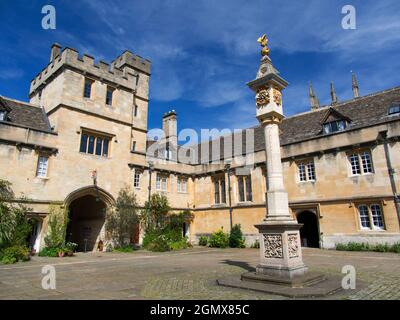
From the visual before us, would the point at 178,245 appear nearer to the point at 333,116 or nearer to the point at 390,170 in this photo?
the point at 333,116

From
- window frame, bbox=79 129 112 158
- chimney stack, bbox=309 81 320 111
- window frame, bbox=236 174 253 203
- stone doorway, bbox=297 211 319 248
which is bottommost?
stone doorway, bbox=297 211 319 248

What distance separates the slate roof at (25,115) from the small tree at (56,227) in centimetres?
505

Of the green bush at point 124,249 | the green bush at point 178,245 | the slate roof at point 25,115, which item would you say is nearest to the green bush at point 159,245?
the green bush at point 178,245

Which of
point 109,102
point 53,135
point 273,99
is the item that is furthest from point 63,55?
point 273,99

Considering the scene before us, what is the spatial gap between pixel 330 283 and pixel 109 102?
19359mm

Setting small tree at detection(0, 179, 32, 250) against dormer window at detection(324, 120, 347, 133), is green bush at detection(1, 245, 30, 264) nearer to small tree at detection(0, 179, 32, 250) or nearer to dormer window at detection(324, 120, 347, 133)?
small tree at detection(0, 179, 32, 250)

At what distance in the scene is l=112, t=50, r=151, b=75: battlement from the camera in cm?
2508

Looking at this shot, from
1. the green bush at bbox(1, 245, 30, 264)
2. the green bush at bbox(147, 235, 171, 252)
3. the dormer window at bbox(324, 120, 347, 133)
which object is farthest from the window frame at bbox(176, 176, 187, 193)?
the green bush at bbox(1, 245, 30, 264)

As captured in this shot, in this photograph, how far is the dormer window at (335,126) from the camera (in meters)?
19.0

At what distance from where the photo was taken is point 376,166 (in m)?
16.7

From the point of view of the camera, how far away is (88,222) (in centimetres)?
2189

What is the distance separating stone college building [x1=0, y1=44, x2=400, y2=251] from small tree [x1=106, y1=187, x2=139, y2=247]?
63 centimetres

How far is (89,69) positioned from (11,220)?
36.9 feet

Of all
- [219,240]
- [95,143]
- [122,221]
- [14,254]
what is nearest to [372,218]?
[219,240]
